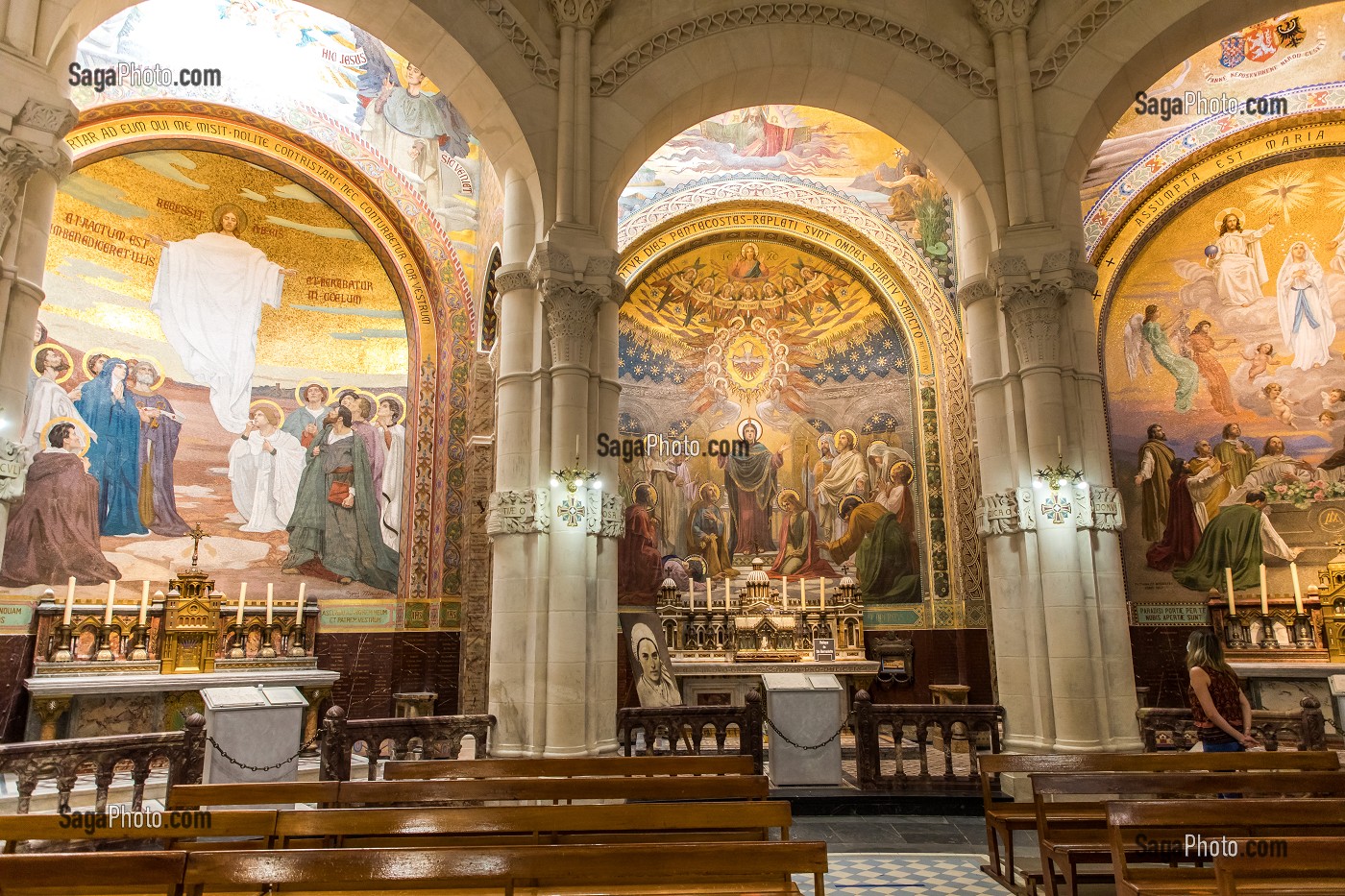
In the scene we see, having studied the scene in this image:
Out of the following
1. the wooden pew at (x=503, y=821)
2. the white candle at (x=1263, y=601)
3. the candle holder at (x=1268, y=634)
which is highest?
the white candle at (x=1263, y=601)

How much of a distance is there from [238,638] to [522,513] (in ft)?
22.5

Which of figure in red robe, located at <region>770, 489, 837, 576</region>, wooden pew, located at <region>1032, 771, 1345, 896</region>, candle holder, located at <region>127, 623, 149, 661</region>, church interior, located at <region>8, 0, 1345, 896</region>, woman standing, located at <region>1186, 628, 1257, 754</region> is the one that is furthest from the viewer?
figure in red robe, located at <region>770, 489, 837, 576</region>

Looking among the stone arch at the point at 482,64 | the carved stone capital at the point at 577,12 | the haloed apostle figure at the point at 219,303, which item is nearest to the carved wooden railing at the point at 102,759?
the stone arch at the point at 482,64

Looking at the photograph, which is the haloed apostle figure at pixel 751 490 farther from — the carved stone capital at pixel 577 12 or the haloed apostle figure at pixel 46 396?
the haloed apostle figure at pixel 46 396

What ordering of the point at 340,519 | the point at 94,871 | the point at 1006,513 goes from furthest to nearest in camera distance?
1. the point at 340,519
2. the point at 1006,513
3. the point at 94,871

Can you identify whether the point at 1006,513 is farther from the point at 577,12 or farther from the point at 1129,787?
the point at 577,12

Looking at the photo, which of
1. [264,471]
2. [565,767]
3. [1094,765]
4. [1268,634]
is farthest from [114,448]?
[1268,634]

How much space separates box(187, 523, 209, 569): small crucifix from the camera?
45.1 ft

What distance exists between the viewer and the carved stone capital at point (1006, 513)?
10.2m

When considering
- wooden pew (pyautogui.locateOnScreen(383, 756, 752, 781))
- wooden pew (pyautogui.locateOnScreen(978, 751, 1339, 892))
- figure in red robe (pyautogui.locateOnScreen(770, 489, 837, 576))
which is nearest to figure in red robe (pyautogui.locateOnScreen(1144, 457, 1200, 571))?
figure in red robe (pyautogui.locateOnScreen(770, 489, 837, 576))

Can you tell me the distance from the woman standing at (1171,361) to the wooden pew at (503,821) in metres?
14.5

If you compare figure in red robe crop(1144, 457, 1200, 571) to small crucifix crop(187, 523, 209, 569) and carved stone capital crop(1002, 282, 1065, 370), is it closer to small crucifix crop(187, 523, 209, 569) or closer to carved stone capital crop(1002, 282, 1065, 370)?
carved stone capital crop(1002, 282, 1065, 370)

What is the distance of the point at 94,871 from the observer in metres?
3.52

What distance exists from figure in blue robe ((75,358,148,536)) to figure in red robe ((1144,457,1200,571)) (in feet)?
56.1
